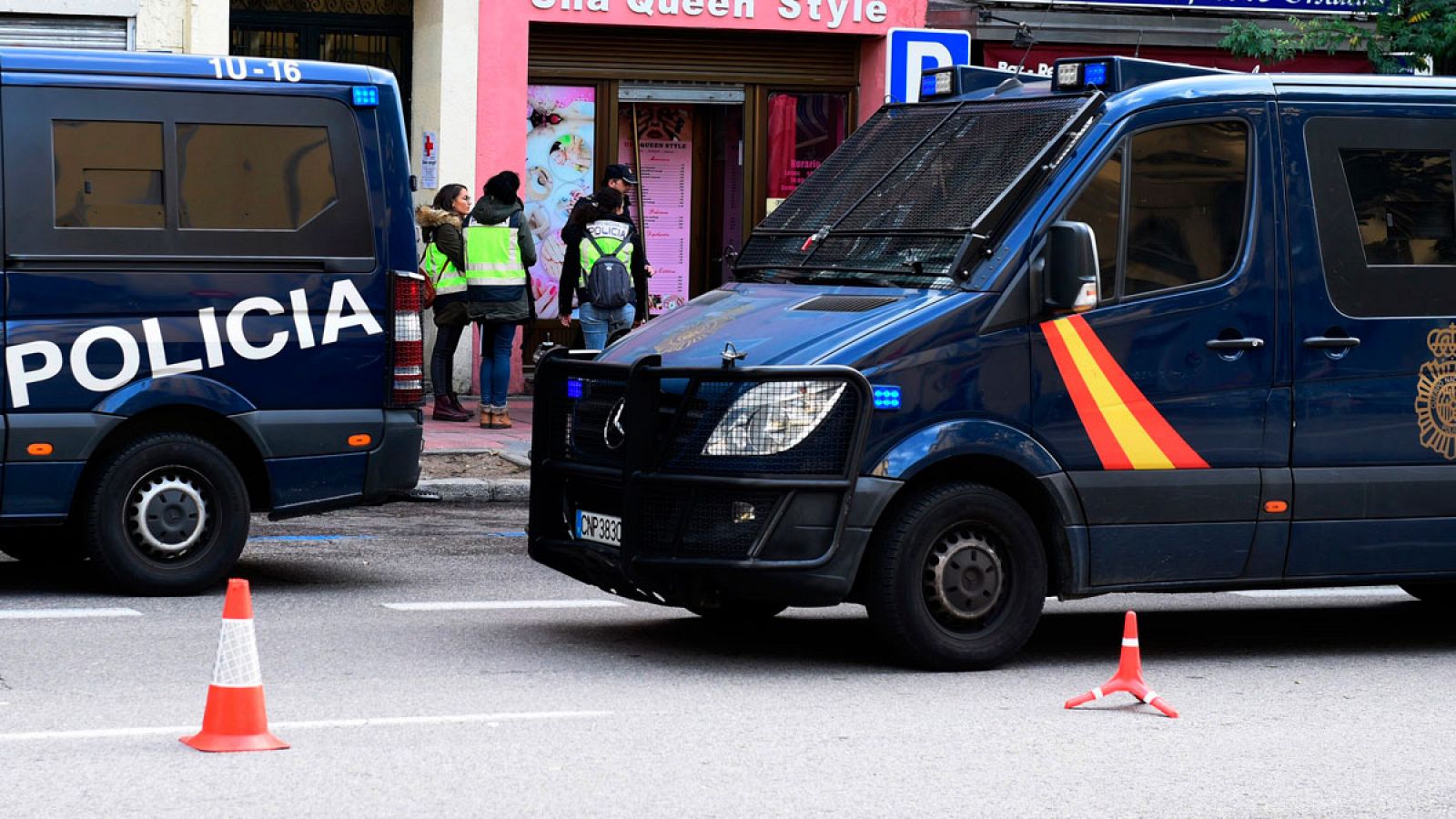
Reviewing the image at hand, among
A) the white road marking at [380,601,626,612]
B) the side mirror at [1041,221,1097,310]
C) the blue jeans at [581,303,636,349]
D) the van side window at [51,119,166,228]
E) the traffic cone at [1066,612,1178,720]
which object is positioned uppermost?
the van side window at [51,119,166,228]

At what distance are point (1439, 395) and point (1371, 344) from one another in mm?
369

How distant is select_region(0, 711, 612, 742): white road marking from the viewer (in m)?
6.74

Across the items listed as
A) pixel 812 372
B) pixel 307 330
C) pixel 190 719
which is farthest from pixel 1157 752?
pixel 307 330

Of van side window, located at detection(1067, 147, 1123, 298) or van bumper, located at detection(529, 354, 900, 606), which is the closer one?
van bumper, located at detection(529, 354, 900, 606)

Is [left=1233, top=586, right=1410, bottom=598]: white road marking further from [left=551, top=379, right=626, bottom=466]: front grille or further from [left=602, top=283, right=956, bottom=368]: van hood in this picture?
[left=551, top=379, right=626, bottom=466]: front grille

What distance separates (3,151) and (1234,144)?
16.3 feet

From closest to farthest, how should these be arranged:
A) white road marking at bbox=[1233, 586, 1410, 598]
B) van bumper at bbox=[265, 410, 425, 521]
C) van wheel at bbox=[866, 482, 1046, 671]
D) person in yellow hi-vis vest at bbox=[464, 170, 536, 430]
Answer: van wheel at bbox=[866, 482, 1046, 671], van bumper at bbox=[265, 410, 425, 521], white road marking at bbox=[1233, 586, 1410, 598], person in yellow hi-vis vest at bbox=[464, 170, 536, 430]

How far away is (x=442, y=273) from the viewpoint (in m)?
17.5

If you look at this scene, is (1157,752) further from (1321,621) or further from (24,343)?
(24,343)

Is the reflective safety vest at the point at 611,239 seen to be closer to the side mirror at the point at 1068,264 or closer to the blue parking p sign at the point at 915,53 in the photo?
the blue parking p sign at the point at 915,53

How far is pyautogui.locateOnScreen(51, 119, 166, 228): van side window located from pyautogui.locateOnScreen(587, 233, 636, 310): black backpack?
7312 millimetres

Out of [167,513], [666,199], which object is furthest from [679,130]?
[167,513]

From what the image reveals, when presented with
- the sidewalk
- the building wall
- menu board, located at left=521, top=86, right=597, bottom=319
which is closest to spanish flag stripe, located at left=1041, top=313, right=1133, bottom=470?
the sidewalk

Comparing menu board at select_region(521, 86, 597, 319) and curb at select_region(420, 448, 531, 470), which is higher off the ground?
menu board at select_region(521, 86, 597, 319)
